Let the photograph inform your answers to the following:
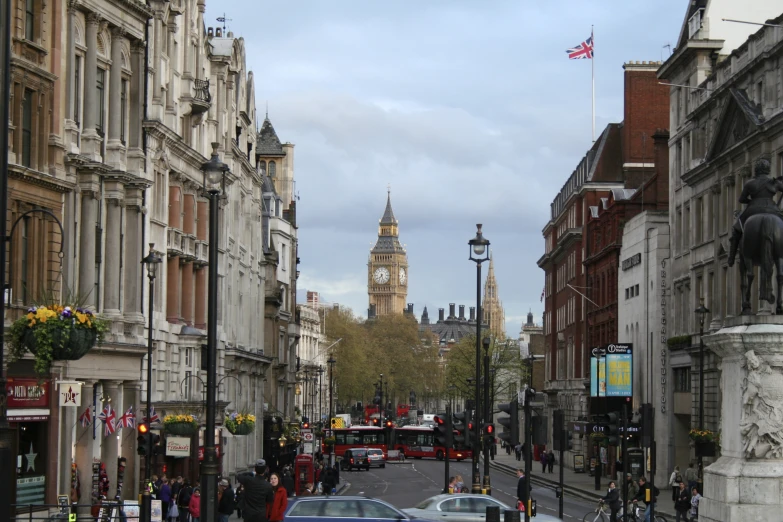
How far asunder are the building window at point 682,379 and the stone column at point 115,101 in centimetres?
3400

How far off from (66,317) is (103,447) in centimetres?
1805

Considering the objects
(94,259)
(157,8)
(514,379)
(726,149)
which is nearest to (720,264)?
(726,149)

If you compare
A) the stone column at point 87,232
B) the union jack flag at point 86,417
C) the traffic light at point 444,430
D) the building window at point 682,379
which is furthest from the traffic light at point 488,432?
the building window at point 682,379

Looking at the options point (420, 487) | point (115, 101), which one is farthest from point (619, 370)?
point (115, 101)

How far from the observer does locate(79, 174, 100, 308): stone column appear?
43844mm

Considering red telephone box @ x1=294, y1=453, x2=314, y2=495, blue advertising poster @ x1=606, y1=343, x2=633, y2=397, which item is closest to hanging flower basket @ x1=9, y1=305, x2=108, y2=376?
red telephone box @ x1=294, y1=453, x2=314, y2=495

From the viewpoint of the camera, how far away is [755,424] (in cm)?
2411

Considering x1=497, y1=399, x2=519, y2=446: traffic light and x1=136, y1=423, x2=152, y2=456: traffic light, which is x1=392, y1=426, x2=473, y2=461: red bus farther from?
x1=497, y1=399, x2=519, y2=446: traffic light

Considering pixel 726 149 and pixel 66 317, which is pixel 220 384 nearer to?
pixel 726 149

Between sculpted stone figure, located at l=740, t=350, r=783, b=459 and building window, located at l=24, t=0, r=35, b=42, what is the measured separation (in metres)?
22.9

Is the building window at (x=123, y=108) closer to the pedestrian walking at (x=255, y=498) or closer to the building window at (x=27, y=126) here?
the building window at (x=27, y=126)

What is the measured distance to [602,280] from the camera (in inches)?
3861

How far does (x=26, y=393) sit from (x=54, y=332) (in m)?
9.93

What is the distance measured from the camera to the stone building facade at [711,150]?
59562mm
